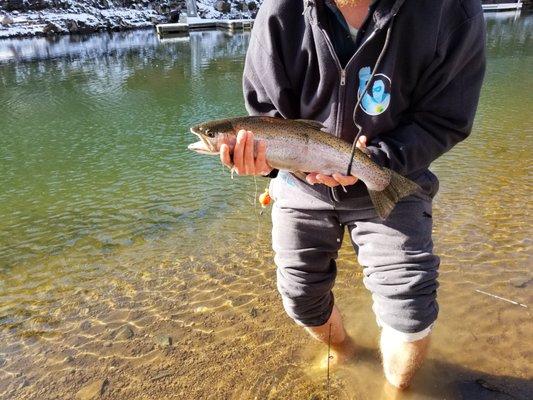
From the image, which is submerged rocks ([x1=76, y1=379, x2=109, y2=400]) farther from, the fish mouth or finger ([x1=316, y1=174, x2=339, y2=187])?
finger ([x1=316, y1=174, x2=339, y2=187])

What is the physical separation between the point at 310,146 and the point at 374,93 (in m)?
0.48

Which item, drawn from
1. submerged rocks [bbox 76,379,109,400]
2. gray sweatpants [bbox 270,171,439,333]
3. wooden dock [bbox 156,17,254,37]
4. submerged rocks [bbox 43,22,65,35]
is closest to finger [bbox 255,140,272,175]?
gray sweatpants [bbox 270,171,439,333]

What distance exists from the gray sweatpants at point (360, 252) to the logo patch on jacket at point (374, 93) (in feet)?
1.94

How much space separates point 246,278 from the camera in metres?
5.11

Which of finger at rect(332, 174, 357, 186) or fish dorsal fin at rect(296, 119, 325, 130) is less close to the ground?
fish dorsal fin at rect(296, 119, 325, 130)

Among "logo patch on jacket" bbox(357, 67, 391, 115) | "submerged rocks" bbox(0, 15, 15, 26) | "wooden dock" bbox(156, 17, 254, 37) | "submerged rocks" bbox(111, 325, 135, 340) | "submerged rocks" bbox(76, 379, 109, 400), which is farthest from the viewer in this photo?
"submerged rocks" bbox(0, 15, 15, 26)

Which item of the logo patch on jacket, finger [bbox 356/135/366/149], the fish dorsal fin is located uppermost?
the logo patch on jacket

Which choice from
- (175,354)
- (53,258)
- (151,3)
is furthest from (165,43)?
(175,354)

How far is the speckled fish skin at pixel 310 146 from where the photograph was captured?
8.61 feet

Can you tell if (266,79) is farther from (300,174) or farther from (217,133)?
(300,174)

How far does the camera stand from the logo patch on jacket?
2.56m

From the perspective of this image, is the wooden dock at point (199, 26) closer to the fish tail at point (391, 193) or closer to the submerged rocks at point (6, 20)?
the submerged rocks at point (6, 20)

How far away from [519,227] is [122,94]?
51.5 feet

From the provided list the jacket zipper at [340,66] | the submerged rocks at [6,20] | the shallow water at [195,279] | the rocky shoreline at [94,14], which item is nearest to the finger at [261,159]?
the jacket zipper at [340,66]
